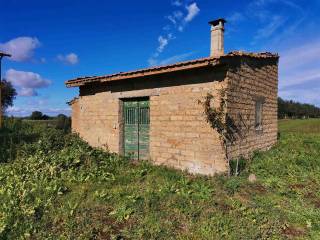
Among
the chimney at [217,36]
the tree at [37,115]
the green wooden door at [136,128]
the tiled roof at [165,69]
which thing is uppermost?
the chimney at [217,36]

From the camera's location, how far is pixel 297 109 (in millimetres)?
73250

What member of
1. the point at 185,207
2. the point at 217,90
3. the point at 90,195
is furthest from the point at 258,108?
the point at 90,195

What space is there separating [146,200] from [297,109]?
73.7m

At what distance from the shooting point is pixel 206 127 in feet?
30.2

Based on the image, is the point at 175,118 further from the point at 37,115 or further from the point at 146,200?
the point at 37,115

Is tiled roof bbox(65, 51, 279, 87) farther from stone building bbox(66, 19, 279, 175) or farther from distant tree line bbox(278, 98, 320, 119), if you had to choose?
distant tree line bbox(278, 98, 320, 119)

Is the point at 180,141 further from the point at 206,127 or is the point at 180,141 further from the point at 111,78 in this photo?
the point at 111,78

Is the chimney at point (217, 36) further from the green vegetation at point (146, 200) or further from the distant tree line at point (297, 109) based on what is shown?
the distant tree line at point (297, 109)

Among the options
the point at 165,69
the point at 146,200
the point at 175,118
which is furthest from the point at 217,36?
the point at 146,200

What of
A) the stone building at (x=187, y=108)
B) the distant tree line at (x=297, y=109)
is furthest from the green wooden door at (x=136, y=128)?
the distant tree line at (x=297, y=109)

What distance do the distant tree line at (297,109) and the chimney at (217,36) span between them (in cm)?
6287

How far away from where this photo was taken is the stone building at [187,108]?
29.8 feet

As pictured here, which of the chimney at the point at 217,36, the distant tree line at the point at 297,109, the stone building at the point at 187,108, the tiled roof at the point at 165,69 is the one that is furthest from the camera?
the distant tree line at the point at 297,109

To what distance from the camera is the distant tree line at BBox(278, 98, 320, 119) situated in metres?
71.0
